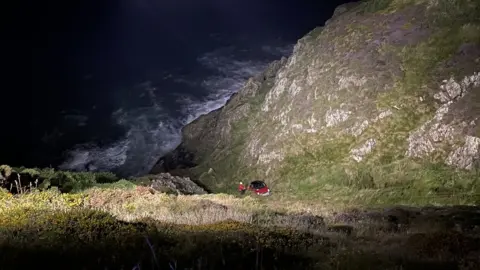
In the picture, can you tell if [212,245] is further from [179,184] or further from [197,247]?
[179,184]

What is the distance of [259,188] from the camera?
51.0 metres

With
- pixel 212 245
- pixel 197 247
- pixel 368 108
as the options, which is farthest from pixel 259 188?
pixel 197 247

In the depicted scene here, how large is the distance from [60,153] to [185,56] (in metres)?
45.1

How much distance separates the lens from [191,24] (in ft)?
441

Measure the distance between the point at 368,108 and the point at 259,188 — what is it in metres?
14.4

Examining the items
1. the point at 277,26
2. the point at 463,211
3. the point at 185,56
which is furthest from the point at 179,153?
the point at 277,26

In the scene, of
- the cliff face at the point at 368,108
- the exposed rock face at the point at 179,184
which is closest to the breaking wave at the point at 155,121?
the cliff face at the point at 368,108

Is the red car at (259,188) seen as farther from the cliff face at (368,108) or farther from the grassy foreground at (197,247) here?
the grassy foreground at (197,247)

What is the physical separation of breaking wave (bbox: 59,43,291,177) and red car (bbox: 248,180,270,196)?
1005 inches

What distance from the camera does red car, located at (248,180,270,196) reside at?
165 feet

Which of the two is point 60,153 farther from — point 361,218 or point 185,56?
point 361,218

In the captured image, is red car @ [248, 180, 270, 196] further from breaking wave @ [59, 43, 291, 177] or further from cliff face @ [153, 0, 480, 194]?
breaking wave @ [59, 43, 291, 177]

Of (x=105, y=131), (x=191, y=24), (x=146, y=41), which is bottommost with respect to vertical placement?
(x=105, y=131)

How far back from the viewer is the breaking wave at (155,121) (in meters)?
72.2
